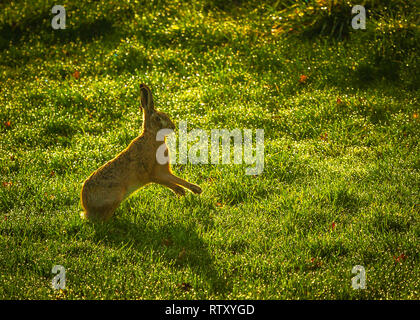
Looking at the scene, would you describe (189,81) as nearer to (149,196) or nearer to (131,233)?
(149,196)

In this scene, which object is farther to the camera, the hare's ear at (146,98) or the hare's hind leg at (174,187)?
the hare's hind leg at (174,187)

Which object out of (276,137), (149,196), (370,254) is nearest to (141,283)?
(149,196)

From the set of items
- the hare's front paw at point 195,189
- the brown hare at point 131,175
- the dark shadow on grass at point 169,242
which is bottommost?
the dark shadow on grass at point 169,242

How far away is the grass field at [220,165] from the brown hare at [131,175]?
0.23 metres

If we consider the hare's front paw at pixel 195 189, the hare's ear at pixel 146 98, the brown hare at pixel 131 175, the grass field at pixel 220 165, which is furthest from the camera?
the hare's front paw at pixel 195 189

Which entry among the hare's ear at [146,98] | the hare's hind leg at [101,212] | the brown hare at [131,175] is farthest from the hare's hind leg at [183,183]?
the hare's ear at [146,98]

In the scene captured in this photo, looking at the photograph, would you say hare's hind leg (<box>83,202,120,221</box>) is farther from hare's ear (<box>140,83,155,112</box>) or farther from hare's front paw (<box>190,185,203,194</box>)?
hare's ear (<box>140,83,155,112</box>)

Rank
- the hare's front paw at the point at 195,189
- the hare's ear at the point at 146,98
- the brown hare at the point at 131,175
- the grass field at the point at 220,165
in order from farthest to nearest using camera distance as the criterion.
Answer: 1. the hare's front paw at the point at 195,189
2. the hare's ear at the point at 146,98
3. the brown hare at the point at 131,175
4. the grass field at the point at 220,165

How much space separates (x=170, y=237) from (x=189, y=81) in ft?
12.9

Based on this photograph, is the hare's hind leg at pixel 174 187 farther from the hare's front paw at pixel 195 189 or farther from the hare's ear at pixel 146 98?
the hare's ear at pixel 146 98

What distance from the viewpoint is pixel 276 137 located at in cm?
700

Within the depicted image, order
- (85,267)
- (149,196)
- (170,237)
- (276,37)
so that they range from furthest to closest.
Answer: (276,37) < (149,196) < (170,237) < (85,267)

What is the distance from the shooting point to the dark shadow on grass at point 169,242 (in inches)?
178

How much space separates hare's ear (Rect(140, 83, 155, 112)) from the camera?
511 centimetres
